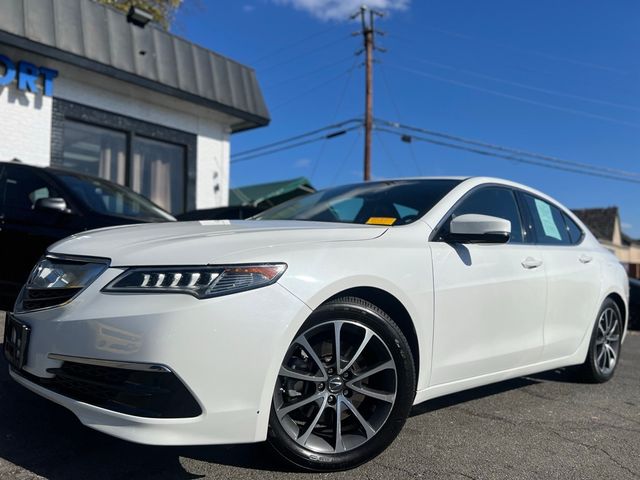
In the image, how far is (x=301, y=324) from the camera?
8.24 feet

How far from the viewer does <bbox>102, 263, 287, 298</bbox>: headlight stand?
2.37 m

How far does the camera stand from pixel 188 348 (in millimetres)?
2271

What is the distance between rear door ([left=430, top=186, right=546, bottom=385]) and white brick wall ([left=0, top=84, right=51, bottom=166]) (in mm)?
7285

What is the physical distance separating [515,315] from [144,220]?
11.1 ft

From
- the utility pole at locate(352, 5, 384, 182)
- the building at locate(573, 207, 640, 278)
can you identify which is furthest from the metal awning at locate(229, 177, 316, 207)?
the building at locate(573, 207, 640, 278)

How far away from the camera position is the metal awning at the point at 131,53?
8.09 m

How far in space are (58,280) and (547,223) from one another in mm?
3409

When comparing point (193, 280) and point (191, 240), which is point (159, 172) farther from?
point (193, 280)

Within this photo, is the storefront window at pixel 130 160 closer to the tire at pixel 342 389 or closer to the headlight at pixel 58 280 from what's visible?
the headlight at pixel 58 280

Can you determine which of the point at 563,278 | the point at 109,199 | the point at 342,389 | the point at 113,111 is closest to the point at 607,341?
the point at 563,278

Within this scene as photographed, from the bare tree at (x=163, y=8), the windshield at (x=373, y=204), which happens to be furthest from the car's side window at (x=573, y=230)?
the bare tree at (x=163, y=8)

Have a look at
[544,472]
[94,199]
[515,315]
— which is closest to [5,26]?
[94,199]

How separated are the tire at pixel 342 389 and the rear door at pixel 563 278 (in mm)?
1572

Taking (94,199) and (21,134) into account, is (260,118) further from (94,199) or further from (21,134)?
(94,199)
